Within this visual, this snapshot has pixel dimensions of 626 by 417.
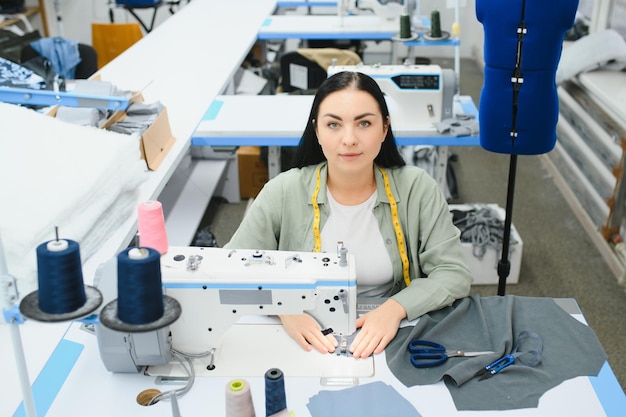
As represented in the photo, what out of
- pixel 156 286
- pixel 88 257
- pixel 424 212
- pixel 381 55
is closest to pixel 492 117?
pixel 424 212

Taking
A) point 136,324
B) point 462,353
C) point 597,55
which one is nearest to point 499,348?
point 462,353

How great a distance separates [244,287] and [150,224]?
0.24 m

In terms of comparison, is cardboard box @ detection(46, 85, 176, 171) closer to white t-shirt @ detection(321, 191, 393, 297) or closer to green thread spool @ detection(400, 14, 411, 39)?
white t-shirt @ detection(321, 191, 393, 297)

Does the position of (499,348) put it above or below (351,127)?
below

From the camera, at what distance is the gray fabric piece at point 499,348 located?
1.41 metres

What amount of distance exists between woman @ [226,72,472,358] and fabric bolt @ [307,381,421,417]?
0.34 metres

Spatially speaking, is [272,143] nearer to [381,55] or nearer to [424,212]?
[424,212]

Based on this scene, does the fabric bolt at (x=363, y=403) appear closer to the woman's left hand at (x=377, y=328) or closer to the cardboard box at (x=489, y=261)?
the woman's left hand at (x=377, y=328)

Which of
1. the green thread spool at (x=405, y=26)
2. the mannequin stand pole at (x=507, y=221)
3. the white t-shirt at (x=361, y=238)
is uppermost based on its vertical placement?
the green thread spool at (x=405, y=26)

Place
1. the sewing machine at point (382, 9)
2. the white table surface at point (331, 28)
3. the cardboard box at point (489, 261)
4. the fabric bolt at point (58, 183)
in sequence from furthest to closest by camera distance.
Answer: the sewing machine at point (382, 9)
the white table surface at point (331, 28)
the cardboard box at point (489, 261)
the fabric bolt at point (58, 183)

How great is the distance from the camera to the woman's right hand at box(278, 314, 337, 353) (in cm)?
153

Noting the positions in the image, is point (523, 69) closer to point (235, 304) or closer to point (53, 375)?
point (235, 304)

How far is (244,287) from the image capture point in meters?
1.40

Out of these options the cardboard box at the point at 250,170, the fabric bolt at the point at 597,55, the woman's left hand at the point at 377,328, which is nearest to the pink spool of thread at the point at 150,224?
the woman's left hand at the point at 377,328
